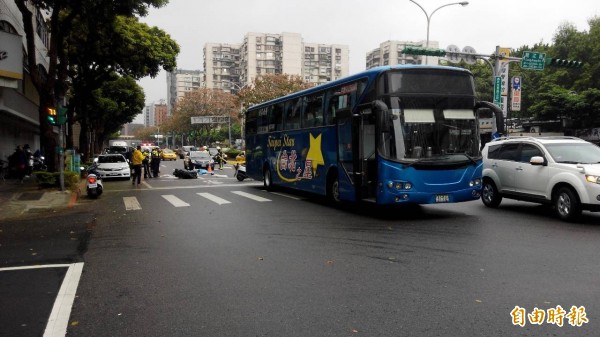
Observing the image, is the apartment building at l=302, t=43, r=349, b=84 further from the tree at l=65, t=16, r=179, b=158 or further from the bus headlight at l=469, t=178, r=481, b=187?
the bus headlight at l=469, t=178, r=481, b=187

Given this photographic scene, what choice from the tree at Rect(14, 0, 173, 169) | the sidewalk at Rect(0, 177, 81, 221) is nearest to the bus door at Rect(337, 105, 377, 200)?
the sidewalk at Rect(0, 177, 81, 221)

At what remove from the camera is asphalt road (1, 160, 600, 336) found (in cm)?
430

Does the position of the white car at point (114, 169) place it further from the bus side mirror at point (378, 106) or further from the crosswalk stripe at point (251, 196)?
the bus side mirror at point (378, 106)

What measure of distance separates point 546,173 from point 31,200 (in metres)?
14.9

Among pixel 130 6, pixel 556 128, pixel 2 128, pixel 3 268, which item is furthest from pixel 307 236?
pixel 556 128

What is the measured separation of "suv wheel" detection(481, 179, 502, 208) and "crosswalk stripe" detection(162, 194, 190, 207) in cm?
830

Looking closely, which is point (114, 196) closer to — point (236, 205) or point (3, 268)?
point (236, 205)

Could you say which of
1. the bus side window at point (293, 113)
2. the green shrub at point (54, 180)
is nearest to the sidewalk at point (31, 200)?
the green shrub at point (54, 180)

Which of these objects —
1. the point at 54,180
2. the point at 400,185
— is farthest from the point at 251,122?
the point at 400,185

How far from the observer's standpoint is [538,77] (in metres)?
45.4

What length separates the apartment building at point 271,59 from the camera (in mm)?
121438

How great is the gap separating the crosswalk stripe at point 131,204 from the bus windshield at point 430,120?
23.7 ft

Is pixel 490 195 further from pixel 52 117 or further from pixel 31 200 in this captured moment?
pixel 52 117

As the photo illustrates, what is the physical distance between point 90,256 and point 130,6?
47.4ft
